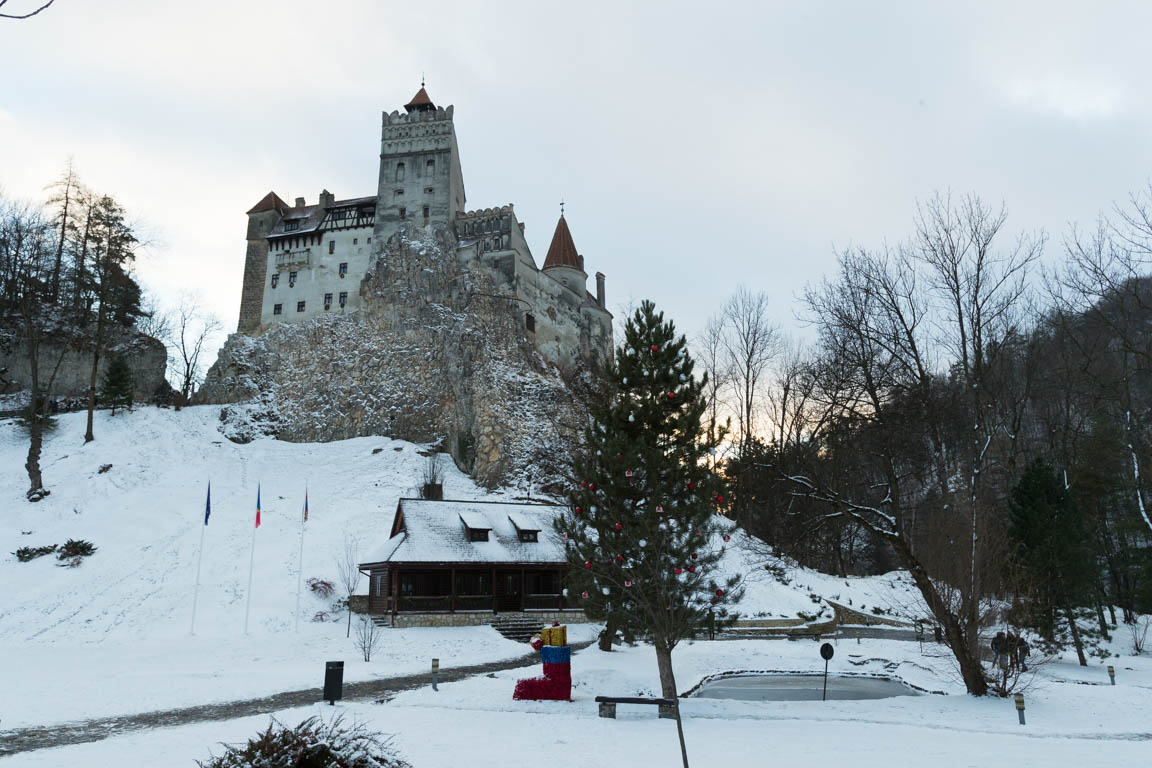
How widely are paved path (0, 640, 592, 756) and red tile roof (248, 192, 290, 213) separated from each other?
6206 cm

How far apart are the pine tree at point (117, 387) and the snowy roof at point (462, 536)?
2869 centimetres

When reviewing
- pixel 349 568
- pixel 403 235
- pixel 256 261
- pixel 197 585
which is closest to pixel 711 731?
pixel 349 568

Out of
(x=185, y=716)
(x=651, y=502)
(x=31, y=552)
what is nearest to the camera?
(x=185, y=716)

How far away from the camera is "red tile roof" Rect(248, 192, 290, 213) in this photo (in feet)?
232

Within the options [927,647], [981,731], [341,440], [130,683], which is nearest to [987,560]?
[981,731]

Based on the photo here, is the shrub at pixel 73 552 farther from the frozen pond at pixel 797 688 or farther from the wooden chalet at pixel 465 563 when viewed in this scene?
the frozen pond at pixel 797 688

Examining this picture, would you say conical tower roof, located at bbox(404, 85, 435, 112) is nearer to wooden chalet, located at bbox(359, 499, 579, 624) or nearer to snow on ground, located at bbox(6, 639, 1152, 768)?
wooden chalet, located at bbox(359, 499, 579, 624)

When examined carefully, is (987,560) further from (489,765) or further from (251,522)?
(251,522)

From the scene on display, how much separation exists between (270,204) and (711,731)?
7101 centimetres

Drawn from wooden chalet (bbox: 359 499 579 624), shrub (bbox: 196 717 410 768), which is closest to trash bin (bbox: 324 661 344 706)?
shrub (bbox: 196 717 410 768)

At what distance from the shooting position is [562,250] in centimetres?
7225

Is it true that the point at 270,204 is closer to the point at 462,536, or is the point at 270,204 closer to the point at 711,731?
the point at 462,536

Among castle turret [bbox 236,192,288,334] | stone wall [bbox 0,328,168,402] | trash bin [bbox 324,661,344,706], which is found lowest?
trash bin [bbox 324,661,344,706]

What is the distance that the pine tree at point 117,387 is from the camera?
162 feet
